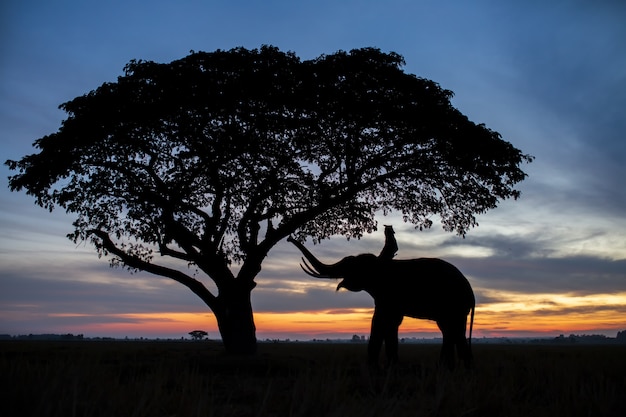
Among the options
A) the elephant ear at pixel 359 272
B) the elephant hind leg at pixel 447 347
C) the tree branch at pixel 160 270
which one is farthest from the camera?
the tree branch at pixel 160 270

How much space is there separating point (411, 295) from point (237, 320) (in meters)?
9.61

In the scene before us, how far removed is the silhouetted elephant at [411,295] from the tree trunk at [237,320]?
7.82 metres

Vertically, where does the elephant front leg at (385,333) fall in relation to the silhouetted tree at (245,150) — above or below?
below

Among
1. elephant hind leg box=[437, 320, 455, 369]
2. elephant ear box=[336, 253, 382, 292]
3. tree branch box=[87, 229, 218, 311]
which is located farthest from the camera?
tree branch box=[87, 229, 218, 311]

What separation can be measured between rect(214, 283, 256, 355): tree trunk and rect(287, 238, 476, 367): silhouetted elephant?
7.82 meters

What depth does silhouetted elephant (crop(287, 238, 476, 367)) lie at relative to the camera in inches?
523

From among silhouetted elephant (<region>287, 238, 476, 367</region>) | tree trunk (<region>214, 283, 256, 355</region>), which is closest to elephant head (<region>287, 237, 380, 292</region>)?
silhouetted elephant (<region>287, 238, 476, 367</region>)

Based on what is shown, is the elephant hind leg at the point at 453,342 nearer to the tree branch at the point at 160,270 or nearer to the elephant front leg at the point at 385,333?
the elephant front leg at the point at 385,333

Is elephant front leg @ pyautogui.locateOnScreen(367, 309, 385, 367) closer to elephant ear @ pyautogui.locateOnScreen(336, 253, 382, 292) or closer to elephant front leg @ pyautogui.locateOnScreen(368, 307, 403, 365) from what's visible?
elephant front leg @ pyautogui.locateOnScreen(368, 307, 403, 365)

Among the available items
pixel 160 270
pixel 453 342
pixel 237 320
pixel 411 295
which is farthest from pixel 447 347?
pixel 160 270

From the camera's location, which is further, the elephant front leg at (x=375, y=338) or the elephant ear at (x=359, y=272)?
the elephant ear at (x=359, y=272)

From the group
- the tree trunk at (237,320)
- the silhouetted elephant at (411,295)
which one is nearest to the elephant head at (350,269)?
the silhouetted elephant at (411,295)

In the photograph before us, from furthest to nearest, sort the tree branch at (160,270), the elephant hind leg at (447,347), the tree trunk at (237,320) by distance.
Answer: the tree branch at (160,270) < the tree trunk at (237,320) < the elephant hind leg at (447,347)

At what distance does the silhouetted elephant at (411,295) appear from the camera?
13.3 metres
